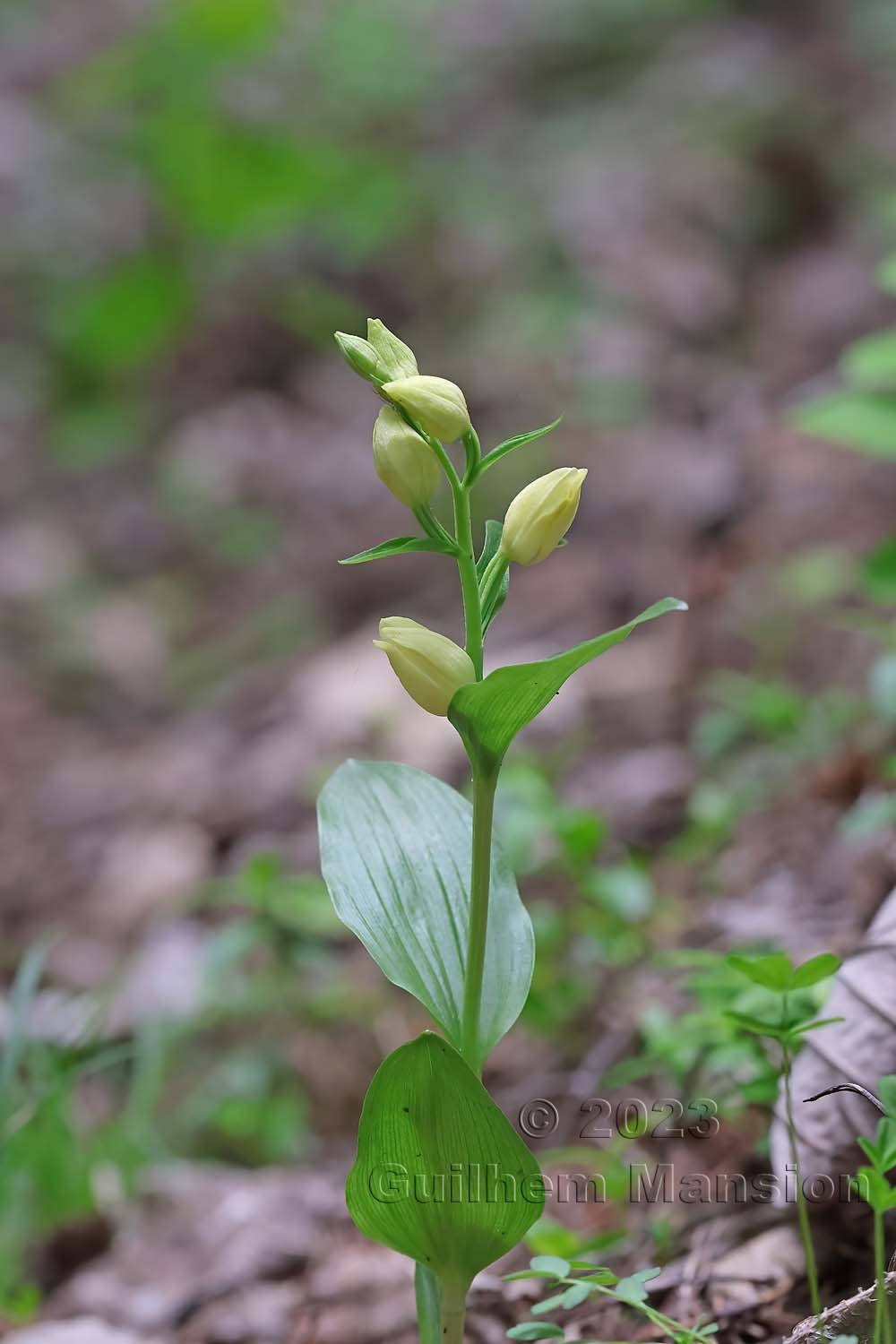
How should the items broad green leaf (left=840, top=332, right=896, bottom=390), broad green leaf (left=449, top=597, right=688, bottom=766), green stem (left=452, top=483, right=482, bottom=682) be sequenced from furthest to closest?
broad green leaf (left=840, top=332, right=896, bottom=390) → green stem (left=452, top=483, right=482, bottom=682) → broad green leaf (left=449, top=597, right=688, bottom=766)

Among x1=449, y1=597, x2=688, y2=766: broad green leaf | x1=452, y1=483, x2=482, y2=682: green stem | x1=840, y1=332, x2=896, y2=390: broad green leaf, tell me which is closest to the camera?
x1=449, y1=597, x2=688, y2=766: broad green leaf

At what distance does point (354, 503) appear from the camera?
434cm

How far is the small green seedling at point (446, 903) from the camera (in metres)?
0.90

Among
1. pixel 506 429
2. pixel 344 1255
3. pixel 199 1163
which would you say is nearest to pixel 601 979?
pixel 344 1255

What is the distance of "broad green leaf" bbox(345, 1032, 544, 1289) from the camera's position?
889 millimetres

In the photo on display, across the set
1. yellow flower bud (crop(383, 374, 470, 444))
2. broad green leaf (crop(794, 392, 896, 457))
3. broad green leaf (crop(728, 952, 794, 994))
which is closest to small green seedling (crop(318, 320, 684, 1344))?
yellow flower bud (crop(383, 374, 470, 444))

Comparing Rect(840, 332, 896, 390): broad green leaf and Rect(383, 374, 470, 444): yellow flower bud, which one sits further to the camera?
Rect(840, 332, 896, 390): broad green leaf

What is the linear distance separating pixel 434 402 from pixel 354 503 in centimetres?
346

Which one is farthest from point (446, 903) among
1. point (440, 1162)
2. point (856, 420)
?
point (856, 420)

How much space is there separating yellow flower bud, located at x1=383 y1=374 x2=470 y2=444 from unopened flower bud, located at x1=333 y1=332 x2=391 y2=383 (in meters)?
0.03

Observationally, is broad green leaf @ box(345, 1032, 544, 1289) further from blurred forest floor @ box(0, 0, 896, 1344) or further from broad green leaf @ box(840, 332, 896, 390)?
broad green leaf @ box(840, 332, 896, 390)

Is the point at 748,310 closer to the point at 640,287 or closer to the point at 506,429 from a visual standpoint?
the point at 640,287

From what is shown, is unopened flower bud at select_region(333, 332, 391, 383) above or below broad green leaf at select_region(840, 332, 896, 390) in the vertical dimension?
below

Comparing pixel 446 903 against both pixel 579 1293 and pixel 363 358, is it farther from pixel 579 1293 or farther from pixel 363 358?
pixel 363 358
